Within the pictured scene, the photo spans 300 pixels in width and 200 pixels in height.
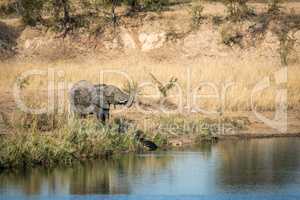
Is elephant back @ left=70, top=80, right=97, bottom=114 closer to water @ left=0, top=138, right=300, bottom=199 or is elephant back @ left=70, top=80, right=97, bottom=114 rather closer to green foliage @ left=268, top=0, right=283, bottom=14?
water @ left=0, top=138, right=300, bottom=199

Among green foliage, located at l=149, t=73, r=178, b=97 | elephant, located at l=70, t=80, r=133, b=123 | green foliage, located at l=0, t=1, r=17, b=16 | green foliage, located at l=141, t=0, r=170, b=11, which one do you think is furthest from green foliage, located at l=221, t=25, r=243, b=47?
elephant, located at l=70, t=80, r=133, b=123

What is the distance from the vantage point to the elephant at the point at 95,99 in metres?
15.4

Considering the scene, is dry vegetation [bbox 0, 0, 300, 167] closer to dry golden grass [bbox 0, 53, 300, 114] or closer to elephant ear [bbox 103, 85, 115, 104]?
dry golden grass [bbox 0, 53, 300, 114]

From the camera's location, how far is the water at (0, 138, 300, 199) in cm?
1136

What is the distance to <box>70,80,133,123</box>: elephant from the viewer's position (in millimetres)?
15352

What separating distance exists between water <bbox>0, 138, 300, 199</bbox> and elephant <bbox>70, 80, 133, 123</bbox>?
1454 mm

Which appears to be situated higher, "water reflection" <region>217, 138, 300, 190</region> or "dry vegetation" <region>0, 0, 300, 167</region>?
"dry vegetation" <region>0, 0, 300, 167</region>

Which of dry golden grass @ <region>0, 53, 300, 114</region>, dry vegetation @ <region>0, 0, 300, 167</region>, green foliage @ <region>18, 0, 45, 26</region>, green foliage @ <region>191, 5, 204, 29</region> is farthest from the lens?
green foliage @ <region>18, 0, 45, 26</region>

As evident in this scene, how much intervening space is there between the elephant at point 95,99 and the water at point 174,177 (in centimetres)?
145

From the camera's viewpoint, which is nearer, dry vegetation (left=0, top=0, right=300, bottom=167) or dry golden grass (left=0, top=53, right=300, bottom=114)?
dry vegetation (left=0, top=0, right=300, bottom=167)

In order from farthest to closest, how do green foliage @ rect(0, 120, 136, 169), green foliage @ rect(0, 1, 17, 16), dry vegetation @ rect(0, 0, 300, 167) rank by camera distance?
1. green foliage @ rect(0, 1, 17, 16)
2. dry vegetation @ rect(0, 0, 300, 167)
3. green foliage @ rect(0, 120, 136, 169)

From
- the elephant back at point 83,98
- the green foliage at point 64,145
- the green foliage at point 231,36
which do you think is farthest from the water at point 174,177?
the green foliage at point 231,36

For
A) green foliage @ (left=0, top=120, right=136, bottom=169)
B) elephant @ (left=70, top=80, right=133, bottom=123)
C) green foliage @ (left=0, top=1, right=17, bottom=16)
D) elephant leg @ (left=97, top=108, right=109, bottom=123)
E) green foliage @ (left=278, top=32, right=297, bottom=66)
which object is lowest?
green foliage @ (left=0, top=120, right=136, bottom=169)

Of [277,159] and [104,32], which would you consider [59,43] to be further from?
[277,159]
